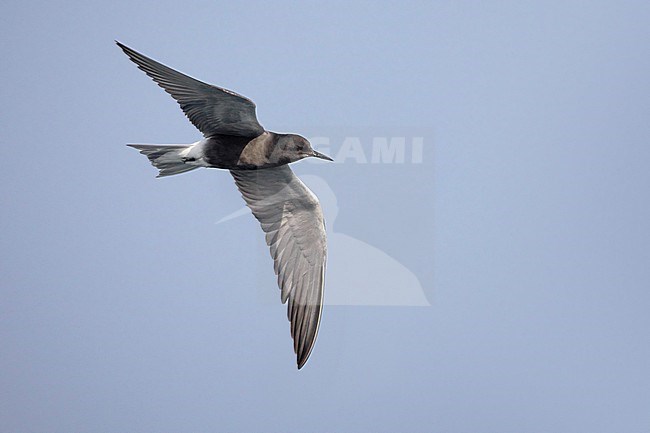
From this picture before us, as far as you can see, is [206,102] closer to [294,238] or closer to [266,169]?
[266,169]

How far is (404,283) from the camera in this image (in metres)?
2.80

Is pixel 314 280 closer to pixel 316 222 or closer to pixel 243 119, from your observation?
pixel 316 222

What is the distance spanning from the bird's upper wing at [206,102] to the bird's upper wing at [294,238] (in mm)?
199

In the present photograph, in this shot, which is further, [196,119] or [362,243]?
[362,243]

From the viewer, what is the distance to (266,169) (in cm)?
242

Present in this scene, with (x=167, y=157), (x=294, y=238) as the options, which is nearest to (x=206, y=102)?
(x=167, y=157)

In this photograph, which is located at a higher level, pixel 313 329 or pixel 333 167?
pixel 333 167

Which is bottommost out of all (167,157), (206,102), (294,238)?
(294,238)

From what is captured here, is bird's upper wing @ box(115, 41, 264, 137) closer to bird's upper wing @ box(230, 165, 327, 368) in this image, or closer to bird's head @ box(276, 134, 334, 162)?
bird's head @ box(276, 134, 334, 162)

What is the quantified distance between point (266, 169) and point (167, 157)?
260 mm

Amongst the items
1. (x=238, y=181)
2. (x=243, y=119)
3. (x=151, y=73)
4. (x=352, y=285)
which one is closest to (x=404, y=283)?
(x=352, y=285)

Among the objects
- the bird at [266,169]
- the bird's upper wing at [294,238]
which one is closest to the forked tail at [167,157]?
the bird at [266,169]

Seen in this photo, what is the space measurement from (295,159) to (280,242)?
347mm

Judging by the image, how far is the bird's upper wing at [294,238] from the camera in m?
2.49
